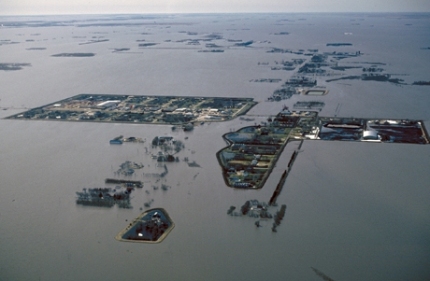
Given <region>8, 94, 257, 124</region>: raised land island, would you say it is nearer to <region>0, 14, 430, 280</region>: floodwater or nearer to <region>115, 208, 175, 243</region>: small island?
<region>0, 14, 430, 280</region>: floodwater

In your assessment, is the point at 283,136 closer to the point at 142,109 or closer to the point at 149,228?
the point at 142,109

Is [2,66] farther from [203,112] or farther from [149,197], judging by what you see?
[149,197]

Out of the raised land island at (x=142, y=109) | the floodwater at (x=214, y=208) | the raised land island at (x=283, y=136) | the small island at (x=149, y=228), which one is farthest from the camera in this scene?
the raised land island at (x=142, y=109)

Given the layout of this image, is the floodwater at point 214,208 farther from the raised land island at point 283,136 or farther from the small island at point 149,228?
the raised land island at point 283,136

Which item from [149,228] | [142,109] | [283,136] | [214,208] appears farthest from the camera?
[142,109]

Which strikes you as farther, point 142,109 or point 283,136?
point 142,109

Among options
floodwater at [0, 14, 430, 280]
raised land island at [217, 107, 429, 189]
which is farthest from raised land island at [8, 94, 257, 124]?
raised land island at [217, 107, 429, 189]

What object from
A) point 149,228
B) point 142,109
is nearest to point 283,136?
point 142,109

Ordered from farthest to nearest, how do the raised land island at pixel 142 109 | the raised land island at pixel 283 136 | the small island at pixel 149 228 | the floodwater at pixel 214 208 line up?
the raised land island at pixel 142 109, the raised land island at pixel 283 136, the small island at pixel 149 228, the floodwater at pixel 214 208

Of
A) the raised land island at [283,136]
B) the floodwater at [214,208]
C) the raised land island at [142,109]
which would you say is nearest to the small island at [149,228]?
the floodwater at [214,208]
